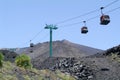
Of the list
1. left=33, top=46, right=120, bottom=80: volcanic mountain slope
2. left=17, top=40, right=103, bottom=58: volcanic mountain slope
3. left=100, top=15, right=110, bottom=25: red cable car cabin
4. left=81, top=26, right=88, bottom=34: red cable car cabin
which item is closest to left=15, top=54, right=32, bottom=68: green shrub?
left=33, top=46, right=120, bottom=80: volcanic mountain slope

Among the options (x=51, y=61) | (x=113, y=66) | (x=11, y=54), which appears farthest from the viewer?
(x=11, y=54)

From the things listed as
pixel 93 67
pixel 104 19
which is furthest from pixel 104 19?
pixel 93 67

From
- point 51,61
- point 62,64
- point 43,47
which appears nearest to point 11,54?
point 51,61

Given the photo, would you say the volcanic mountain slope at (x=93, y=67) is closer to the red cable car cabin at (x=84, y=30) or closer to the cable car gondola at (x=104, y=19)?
the red cable car cabin at (x=84, y=30)

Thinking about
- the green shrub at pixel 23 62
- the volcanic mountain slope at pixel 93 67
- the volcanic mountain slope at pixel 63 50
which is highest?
the volcanic mountain slope at pixel 63 50

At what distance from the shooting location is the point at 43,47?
145 m

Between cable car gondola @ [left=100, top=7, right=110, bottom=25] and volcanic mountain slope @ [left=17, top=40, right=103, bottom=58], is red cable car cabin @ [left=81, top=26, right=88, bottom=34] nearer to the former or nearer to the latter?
cable car gondola @ [left=100, top=7, right=110, bottom=25]

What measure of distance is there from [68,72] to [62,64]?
474 cm

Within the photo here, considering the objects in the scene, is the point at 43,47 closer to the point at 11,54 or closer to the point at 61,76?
the point at 11,54

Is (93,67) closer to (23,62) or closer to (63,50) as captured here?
(23,62)

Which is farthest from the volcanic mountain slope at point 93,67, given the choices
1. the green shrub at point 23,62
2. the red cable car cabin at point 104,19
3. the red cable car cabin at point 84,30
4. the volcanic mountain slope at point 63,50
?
the volcanic mountain slope at point 63,50

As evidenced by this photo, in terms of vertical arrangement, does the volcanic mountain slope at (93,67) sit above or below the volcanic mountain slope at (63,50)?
below

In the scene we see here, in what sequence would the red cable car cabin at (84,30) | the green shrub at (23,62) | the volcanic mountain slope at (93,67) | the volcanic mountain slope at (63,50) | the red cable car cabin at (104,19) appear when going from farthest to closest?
the volcanic mountain slope at (63,50), the red cable car cabin at (84,30), the volcanic mountain slope at (93,67), the red cable car cabin at (104,19), the green shrub at (23,62)

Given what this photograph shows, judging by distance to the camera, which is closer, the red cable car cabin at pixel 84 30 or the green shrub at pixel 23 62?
the green shrub at pixel 23 62
